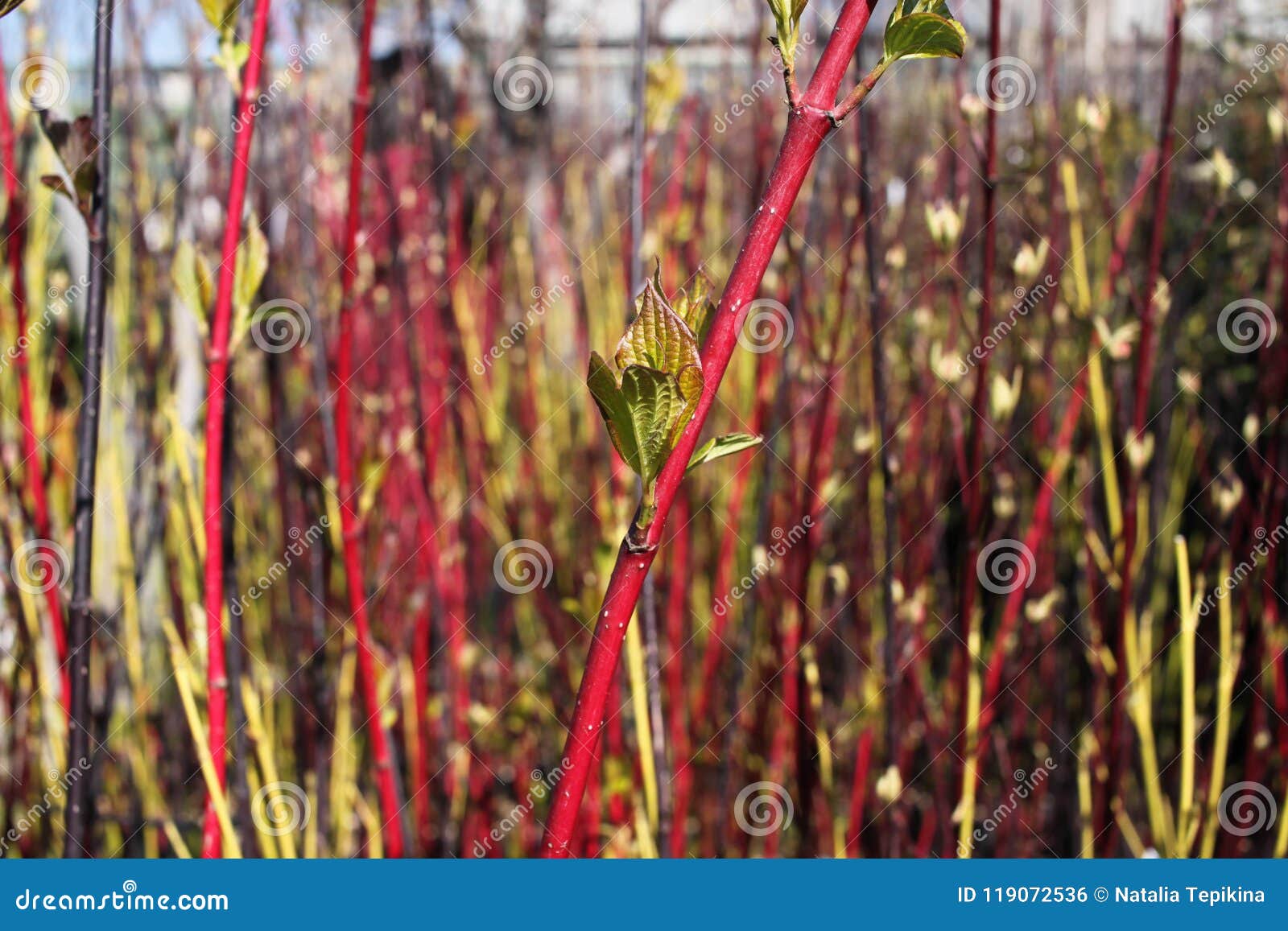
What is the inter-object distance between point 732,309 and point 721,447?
0.06 m

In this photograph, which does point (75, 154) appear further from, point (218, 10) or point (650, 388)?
point (650, 388)

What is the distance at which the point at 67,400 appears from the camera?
2.00 metres

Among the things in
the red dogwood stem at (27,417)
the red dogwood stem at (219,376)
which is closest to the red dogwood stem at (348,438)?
the red dogwood stem at (219,376)

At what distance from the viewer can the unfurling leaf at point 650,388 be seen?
39 centimetres

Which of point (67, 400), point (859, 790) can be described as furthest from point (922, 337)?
point (67, 400)

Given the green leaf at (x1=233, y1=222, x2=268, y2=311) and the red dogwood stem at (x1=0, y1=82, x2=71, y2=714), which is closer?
the green leaf at (x1=233, y1=222, x2=268, y2=311)

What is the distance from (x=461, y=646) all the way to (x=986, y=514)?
0.89 metres

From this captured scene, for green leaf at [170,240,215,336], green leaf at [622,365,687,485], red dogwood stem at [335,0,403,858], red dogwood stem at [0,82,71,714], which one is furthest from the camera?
red dogwood stem at [0,82,71,714]

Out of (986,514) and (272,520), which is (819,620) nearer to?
(986,514)

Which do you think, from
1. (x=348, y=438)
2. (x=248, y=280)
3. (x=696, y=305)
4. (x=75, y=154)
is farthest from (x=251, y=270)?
(x=696, y=305)

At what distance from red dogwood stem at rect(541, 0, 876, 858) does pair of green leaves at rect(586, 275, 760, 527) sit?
13mm

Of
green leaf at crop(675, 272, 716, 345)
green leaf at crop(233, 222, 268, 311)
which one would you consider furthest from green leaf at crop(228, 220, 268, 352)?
green leaf at crop(675, 272, 716, 345)

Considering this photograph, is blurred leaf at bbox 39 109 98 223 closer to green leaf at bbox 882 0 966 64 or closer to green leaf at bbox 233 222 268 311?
green leaf at bbox 233 222 268 311

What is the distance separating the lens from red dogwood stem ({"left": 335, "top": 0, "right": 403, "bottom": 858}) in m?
0.88
